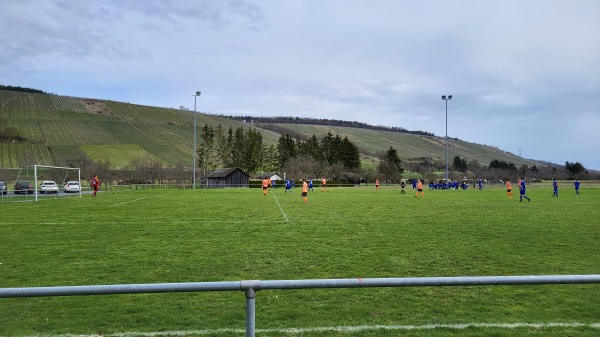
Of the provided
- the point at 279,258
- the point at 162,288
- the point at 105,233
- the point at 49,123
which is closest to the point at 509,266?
the point at 279,258

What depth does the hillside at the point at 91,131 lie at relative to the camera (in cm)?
9176

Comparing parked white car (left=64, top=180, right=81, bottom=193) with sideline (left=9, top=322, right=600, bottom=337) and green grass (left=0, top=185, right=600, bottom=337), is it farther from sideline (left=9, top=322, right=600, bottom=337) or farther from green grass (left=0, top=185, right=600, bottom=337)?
sideline (left=9, top=322, right=600, bottom=337)

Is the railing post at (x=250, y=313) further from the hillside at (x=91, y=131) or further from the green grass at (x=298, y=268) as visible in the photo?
the hillside at (x=91, y=131)

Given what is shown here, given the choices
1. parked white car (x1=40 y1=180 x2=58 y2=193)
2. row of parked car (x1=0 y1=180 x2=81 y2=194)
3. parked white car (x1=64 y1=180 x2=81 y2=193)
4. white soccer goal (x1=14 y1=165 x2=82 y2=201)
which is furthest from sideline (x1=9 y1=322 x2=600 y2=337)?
parked white car (x1=64 y1=180 x2=81 y2=193)

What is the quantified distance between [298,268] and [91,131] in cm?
11151

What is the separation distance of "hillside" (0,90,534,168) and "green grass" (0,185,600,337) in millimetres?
78641

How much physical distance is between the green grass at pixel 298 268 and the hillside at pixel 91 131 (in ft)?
258

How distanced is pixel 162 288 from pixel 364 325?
328 cm

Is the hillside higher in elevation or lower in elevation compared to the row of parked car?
higher

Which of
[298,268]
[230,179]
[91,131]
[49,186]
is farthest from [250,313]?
[91,131]

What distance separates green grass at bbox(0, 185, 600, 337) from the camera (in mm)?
5855

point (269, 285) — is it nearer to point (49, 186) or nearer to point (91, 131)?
point (49, 186)

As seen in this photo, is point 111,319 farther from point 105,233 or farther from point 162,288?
point 105,233

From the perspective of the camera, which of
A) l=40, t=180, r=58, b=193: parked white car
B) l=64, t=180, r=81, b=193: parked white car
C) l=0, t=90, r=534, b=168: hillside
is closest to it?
l=40, t=180, r=58, b=193: parked white car
